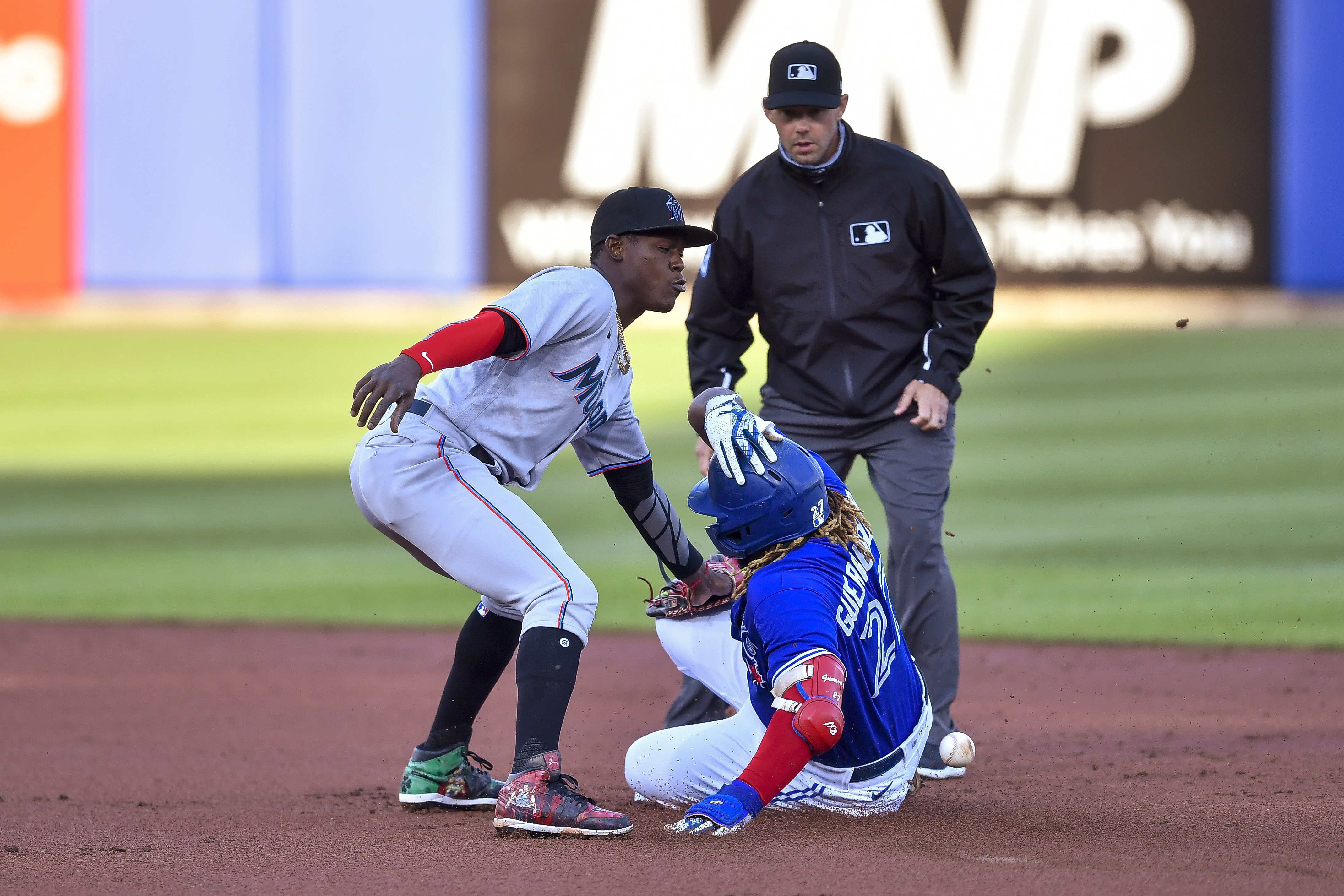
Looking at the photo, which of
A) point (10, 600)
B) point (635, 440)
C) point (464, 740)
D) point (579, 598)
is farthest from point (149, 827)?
point (10, 600)

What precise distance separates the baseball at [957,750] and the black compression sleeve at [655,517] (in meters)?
0.85

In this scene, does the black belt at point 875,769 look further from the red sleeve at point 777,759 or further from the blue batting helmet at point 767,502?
the blue batting helmet at point 767,502

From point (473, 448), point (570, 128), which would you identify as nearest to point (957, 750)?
point (473, 448)

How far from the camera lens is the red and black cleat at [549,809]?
148 inches

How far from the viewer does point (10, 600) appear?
908cm

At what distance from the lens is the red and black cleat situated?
376 centimetres

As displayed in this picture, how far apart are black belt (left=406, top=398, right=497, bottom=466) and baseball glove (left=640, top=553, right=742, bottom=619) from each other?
57cm

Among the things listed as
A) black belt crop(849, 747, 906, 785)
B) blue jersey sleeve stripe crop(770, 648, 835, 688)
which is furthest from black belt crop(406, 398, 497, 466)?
black belt crop(849, 747, 906, 785)

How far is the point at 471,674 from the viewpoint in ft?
14.3

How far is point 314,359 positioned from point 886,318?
52.1 ft

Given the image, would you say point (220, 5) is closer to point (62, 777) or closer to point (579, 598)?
point (62, 777)

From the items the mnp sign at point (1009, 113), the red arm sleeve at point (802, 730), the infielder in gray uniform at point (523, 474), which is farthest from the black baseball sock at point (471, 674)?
the mnp sign at point (1009, 113)

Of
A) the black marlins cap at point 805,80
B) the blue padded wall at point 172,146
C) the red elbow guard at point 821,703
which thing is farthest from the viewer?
the blue padded wall at point 172,146

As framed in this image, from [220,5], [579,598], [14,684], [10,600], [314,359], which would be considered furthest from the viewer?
[314,359]
